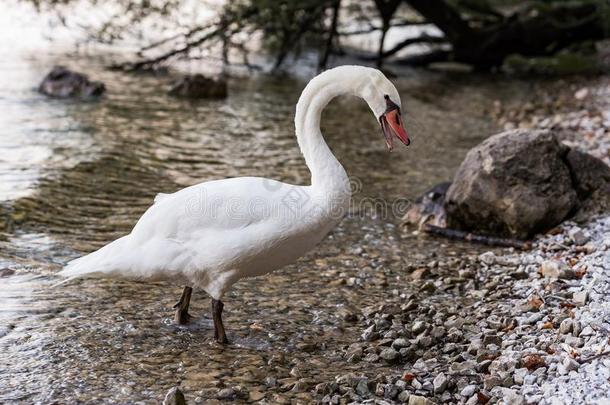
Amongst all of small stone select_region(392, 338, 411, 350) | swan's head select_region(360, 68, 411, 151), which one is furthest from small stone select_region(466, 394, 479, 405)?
swan's head select_region(360, 68, 411, 151)

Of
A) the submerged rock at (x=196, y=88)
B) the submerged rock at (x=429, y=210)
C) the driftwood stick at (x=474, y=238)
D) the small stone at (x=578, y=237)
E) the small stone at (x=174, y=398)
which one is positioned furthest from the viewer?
the submerged rock at (x=196, y=88)

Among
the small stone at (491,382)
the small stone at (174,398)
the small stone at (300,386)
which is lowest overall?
the small stone at (300,386)

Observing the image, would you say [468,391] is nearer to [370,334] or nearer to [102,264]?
[370,334]

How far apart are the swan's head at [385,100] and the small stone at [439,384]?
140 centimetres

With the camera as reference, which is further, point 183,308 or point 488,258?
point 488,258

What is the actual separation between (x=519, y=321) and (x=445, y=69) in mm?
15940

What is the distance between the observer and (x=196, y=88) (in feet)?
45.6

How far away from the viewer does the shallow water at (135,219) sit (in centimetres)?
447

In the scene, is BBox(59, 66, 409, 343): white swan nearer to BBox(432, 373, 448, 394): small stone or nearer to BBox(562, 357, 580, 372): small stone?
BBox(432, 373, 448, 394): small stone

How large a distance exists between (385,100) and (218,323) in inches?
67.1

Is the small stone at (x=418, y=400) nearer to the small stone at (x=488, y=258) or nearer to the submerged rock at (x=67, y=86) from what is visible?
the small stone at (x=488, y=258)

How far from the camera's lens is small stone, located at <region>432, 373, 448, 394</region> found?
4.19 meters

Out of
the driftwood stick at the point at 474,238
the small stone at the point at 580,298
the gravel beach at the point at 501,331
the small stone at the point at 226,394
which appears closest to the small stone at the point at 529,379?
the gravel beach at the point at 501,331

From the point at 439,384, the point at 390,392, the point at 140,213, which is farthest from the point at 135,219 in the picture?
the point at 439,384
